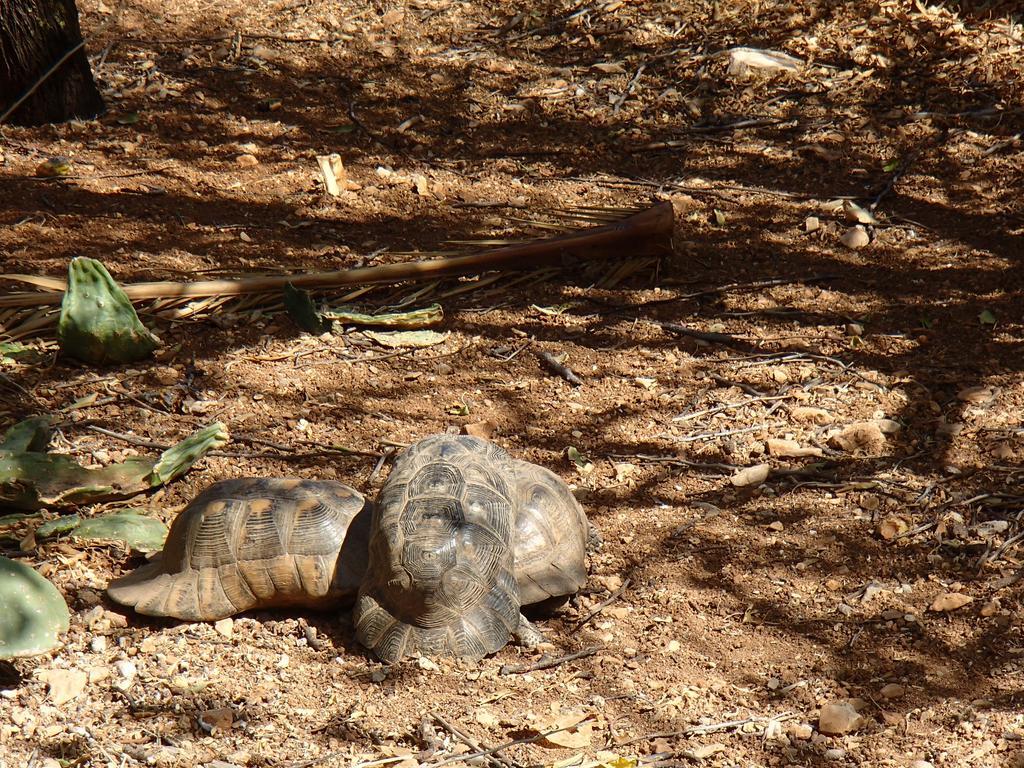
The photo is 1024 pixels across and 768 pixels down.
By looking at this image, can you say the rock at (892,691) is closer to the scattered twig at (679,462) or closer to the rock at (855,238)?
the scattered twig at (679,462)

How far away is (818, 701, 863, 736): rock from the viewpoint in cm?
292

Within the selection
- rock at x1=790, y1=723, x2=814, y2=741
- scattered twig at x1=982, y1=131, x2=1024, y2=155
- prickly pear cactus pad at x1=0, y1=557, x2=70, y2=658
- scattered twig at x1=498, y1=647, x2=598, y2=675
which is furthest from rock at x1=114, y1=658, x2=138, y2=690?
scattered twig at x1=982, y1=131, x2=1024, y2=155

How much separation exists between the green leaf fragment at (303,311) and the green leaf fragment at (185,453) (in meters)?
0.93

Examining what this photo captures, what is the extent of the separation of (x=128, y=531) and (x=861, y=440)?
8.94ft

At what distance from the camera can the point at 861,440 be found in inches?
166

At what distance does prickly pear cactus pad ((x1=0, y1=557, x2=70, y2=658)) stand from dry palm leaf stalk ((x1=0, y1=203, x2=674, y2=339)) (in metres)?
1.97

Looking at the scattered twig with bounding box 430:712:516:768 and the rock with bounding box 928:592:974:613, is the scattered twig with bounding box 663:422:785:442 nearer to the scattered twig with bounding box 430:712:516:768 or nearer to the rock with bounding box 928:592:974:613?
the rock with bounding box 928:592:974:613

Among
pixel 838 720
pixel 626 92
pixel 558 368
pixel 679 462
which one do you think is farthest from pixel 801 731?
pixel 626 92

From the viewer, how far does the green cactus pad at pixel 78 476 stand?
3721 mm

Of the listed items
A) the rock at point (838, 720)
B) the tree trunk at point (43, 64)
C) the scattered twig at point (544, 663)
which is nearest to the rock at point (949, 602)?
the rock at point (838, 720)

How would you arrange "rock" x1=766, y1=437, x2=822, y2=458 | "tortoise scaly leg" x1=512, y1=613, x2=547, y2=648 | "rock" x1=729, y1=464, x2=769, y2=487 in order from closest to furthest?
"tortoise scaly leg" x1=512, y1=613, x2=547, y2=648 → "rock" x1=729, y1=464, x2=769, y2=487 → "rock" x1=766, y1=437, x2=822, y2=458

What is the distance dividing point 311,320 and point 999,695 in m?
3.23

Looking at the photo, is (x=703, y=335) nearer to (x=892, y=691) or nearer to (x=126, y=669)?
(x=892, y=691)

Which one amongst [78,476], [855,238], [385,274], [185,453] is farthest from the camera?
[855,238]
